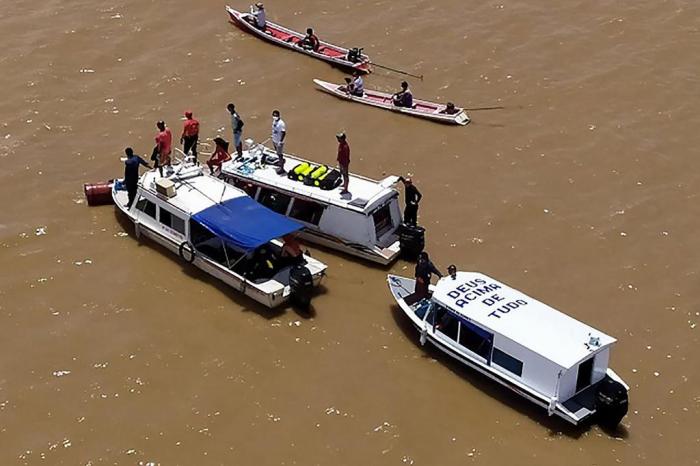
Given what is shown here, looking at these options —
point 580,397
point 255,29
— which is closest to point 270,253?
point 580,397

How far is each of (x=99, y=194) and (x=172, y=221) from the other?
3277 mm

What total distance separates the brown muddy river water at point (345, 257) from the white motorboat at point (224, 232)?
20.9 inches

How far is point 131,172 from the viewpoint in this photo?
864 inches

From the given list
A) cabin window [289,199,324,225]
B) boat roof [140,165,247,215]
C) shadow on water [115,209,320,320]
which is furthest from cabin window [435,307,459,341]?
boat roof [140,165,247,215]

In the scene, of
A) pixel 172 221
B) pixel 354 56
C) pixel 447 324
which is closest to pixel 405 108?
pixel 354 56

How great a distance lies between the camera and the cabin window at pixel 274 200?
21672 mm

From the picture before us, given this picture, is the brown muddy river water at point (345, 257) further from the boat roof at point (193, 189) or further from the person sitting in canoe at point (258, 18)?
the boat roof at point (193, 189)

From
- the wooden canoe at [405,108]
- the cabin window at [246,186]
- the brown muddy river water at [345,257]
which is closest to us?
the brown muddy river water at [345,257]

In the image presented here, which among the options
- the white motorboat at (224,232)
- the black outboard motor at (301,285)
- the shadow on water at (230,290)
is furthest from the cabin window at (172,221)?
the black outboard motor at (301,285)

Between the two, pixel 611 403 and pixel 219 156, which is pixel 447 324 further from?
→ pixel 219 156

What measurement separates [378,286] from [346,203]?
83.2 inches

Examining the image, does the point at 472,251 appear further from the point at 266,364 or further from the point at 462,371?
the point at 266,364

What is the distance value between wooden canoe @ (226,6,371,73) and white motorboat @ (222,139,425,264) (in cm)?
924

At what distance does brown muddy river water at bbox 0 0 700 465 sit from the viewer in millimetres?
16797
